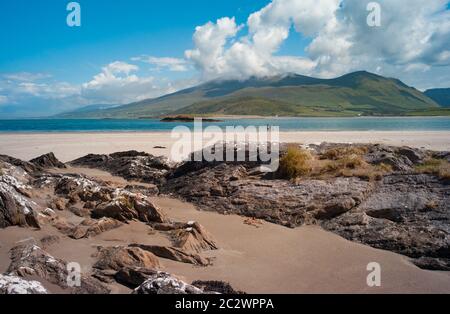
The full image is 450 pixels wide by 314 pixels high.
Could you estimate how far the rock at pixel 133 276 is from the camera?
5.79 meters

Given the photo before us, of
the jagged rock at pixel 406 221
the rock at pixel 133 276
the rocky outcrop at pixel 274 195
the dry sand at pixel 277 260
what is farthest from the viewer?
the rocky outcrop at pixel 274 195

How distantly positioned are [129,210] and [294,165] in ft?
18.7

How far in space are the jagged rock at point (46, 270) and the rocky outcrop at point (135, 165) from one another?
903 centimetres

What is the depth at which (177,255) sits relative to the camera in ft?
23.1

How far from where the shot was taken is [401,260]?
7375mm

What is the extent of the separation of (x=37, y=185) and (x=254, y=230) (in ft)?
23.9

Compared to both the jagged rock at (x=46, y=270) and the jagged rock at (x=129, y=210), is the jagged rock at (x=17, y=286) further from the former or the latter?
the jagged rock at (x=129, y=210)

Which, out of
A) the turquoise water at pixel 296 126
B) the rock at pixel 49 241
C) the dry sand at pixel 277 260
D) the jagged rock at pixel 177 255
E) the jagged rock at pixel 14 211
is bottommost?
the dry sand at pixel 277 260

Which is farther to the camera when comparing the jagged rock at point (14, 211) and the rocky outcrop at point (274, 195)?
the rocky outcrop at point (274, 195)

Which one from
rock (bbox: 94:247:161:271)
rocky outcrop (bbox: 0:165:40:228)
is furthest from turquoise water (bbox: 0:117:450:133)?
rock (bbox: 94:247:161:271)

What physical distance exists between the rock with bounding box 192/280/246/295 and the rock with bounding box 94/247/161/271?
977 millimetres

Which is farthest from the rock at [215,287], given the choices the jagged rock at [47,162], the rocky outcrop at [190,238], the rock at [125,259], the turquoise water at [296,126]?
the turquoise water at [296,126]

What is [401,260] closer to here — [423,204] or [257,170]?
[423,204]

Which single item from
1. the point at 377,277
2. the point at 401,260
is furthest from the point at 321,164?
the point at 377,277
